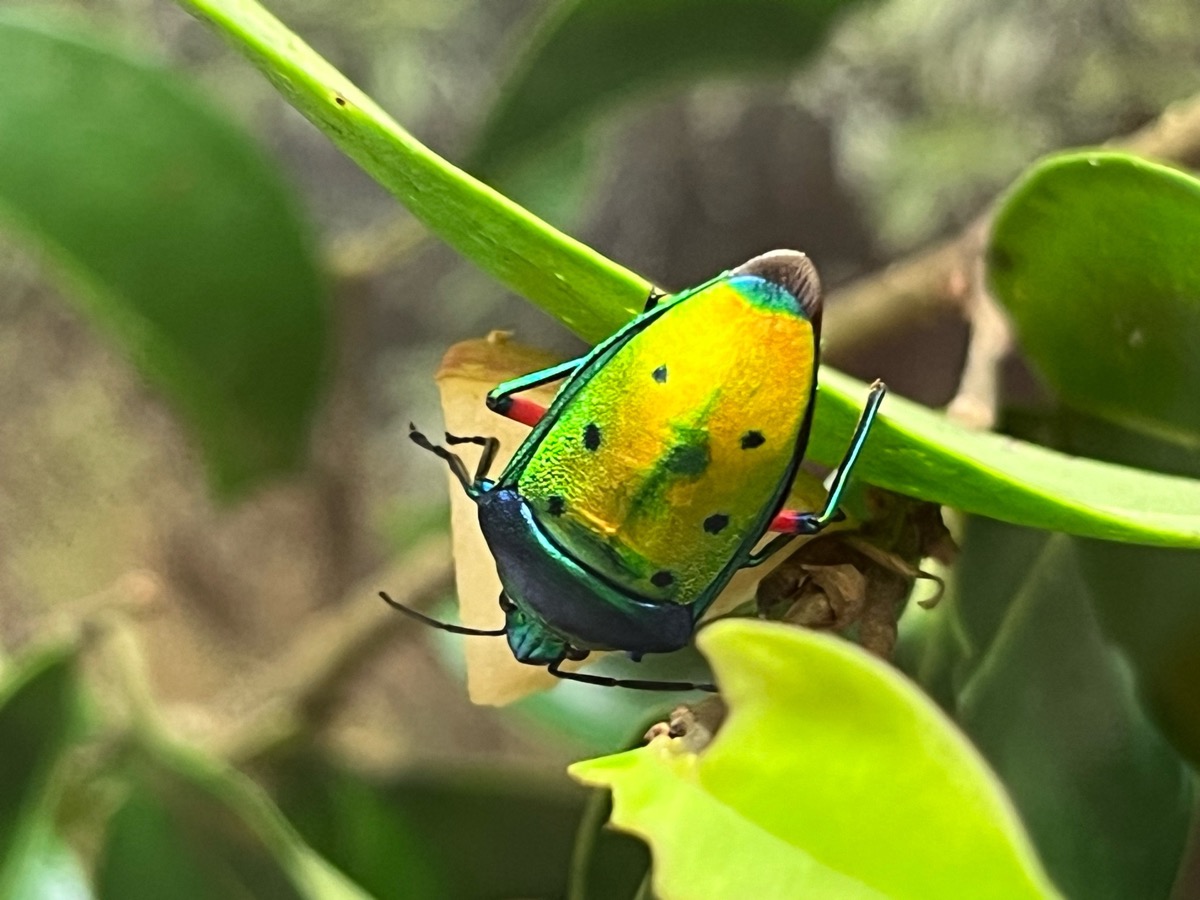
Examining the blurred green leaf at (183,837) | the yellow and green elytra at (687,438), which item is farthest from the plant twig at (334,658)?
the yellow and green elytra at (687,438)

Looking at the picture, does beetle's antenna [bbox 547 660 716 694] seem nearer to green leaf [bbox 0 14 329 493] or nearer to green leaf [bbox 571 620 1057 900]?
green leaf [bbox 571 620 1057 900]

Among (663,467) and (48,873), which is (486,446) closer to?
(663,467)

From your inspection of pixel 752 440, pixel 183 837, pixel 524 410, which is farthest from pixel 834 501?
pixel 183 837

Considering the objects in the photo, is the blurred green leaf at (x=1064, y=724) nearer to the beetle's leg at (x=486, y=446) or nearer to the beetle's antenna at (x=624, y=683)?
the beetle's antenna at (x=624, y=683)

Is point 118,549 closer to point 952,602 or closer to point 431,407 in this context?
point 431,407

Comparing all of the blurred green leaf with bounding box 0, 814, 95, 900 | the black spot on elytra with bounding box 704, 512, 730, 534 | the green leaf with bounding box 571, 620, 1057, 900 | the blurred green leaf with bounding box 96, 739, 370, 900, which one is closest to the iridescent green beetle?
the black spot on elytra with bounding box 704, 512, 730, 534

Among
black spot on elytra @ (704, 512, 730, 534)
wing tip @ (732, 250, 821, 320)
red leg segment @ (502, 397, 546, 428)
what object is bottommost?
red leg segment @ (502, 397, 546, 428)

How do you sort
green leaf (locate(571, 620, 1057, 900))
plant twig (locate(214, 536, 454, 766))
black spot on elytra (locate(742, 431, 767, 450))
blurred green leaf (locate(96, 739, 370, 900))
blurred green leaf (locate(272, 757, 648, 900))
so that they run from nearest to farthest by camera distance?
green leaf (locate(571, 620, 1057, 900)) < black spot on elytra (locate(742, 431, 767, 450)) < blurred green leaf (locate(96, 739, 370, 900)) < blurred green leaf (locate(272, 757, 648, 900)) < plant twig (locate(214, 536, 454, 766))
